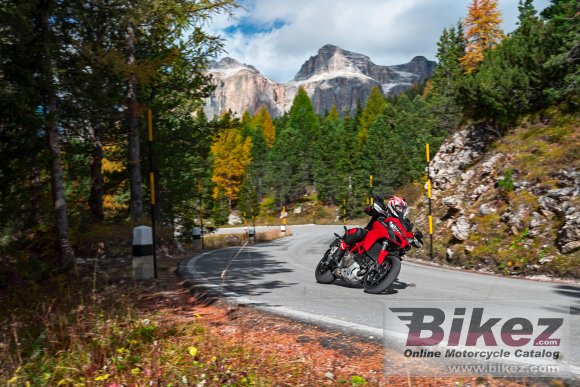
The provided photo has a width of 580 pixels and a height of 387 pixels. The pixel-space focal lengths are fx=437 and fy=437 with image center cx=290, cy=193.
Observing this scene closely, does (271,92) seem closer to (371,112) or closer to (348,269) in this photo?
(371,112)

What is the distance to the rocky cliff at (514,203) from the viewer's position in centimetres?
906

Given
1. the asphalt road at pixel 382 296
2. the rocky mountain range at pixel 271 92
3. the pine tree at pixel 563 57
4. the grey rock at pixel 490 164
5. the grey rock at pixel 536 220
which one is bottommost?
the asphalt road at pixel 382 296

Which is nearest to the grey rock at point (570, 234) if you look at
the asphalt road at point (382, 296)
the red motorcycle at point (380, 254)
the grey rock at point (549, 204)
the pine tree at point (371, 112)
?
the grey rock at point (549, 204)

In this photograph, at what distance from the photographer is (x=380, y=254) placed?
21.4ft

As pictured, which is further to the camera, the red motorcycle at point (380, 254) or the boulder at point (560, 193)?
the boulder at point (560, 193)

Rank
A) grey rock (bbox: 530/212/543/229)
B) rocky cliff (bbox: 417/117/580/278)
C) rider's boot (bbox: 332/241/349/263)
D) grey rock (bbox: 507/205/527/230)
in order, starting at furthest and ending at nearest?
1. grey rock (bbox: 507/205/527/230)
2. grey rock (bbox: 530/212/543/229)
3. rocky cliff (bbox: 417/117/580/278)
4. rider's boot (bbox: 332/241/349/263)

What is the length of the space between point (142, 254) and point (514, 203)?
869 cm

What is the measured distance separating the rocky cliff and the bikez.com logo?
4349mm

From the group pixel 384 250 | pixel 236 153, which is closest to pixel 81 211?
pixel 384 250

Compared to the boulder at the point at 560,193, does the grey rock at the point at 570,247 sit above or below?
below

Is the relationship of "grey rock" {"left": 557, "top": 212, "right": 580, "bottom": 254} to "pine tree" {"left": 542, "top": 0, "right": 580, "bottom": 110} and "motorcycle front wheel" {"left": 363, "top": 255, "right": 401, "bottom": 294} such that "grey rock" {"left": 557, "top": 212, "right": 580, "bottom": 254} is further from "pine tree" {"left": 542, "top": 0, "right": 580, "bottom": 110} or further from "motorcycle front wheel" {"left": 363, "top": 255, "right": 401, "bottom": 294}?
"motorcycle front wheel" {"left": 363, "top": 255, "right": 401, "bottom": 294}

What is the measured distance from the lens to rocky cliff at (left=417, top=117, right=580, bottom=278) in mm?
9062

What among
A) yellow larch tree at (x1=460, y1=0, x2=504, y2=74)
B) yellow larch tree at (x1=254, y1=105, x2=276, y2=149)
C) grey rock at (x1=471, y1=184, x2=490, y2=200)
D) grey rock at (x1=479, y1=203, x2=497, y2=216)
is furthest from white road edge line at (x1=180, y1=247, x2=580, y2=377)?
yellow larch tree at (x1=254, y1=105, x2=276, y2=149)

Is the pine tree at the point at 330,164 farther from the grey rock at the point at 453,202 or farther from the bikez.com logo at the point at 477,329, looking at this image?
the bikez.com logo at the point at 477,329
